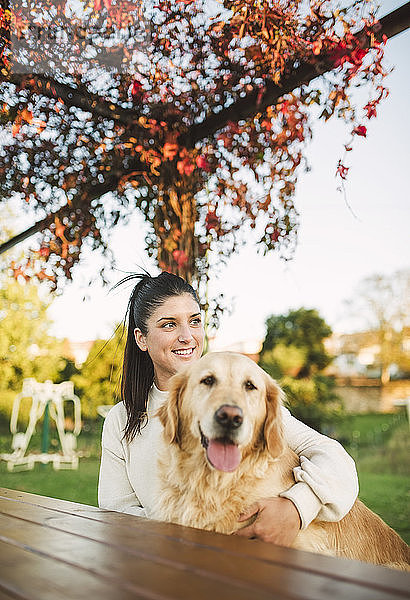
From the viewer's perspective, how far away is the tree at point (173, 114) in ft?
7.60

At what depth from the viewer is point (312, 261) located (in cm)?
819

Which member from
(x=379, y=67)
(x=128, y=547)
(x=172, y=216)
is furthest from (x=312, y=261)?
(x=128, y=547)

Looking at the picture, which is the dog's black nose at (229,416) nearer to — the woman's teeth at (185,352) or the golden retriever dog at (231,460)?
the golden retriever dog at (231,460)

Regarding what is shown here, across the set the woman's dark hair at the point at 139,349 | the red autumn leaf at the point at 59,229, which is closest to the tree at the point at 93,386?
the red autumn leaf at the point at 59,229

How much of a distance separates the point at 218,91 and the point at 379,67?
779mm

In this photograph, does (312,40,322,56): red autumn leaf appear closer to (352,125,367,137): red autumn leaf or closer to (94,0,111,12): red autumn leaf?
(352,125,367,137): red autumn leaf

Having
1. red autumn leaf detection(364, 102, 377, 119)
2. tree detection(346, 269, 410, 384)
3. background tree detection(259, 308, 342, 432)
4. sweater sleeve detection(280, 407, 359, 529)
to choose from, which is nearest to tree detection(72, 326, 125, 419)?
background tree detection(259, 308, 342, 432)

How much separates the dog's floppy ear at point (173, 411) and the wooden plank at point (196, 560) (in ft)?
1.68

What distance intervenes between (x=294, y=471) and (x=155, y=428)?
1.88 feet

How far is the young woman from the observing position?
1557 mm

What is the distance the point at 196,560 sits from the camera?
0.89 m

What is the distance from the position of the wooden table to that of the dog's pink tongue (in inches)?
15.4

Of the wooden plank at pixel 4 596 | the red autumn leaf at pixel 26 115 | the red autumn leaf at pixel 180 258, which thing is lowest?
the wooden plank at pixel 4 596

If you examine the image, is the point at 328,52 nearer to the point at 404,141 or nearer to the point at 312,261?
the point at 404,141
